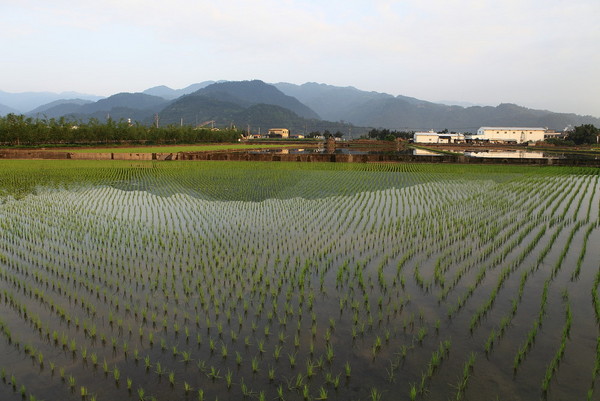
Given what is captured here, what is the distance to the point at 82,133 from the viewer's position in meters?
46.8

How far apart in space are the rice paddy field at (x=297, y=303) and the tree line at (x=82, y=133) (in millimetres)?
36710

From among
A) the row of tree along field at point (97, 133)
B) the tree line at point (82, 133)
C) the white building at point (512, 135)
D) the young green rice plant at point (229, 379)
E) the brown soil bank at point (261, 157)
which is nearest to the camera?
the young green rice plant at point (229, 379)

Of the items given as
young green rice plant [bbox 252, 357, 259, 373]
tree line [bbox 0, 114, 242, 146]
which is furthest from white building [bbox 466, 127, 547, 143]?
young green rice plant [bbox 252, 357, 259, 373]

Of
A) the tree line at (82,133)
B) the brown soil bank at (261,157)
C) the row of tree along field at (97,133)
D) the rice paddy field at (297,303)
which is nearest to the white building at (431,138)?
the row of tree along field at (97,133)

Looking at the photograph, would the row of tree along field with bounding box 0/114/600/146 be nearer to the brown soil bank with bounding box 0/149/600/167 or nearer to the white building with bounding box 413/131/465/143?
the brown soil bank with bounding box 0/149/600/167

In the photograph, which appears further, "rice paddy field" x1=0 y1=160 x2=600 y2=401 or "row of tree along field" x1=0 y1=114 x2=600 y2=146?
"row of tree along field" x1=0 y1=114 x2=600 y2=146

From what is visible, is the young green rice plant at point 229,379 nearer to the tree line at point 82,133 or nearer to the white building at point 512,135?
the tree line at point 82,133

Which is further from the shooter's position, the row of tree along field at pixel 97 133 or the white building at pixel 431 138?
the white building at pixel 431 138

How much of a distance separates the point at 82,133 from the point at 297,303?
49775 millimetres

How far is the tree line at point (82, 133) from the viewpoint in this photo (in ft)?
132

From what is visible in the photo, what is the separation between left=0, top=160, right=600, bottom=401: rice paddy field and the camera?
3.35 meters

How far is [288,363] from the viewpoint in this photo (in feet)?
11.8

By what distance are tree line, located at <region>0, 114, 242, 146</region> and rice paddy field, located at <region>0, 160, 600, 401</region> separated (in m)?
36.7

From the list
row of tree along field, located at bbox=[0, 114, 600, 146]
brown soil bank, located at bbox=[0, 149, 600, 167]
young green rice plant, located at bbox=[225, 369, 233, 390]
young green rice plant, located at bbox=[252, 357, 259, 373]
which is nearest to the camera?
young green rice plant, located at bbox=[225, 369, 233, 390]
